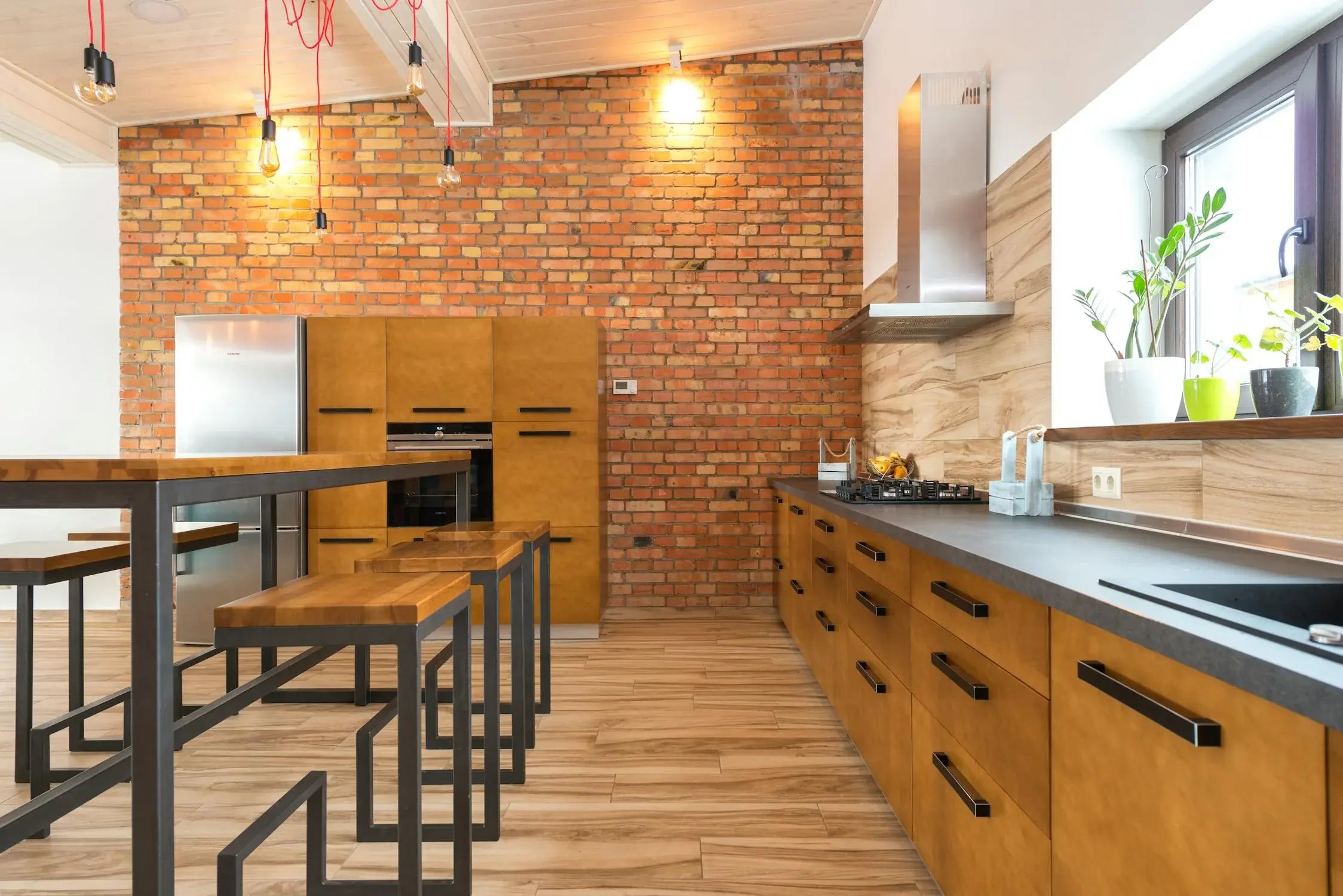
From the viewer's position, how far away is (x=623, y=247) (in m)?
4.56

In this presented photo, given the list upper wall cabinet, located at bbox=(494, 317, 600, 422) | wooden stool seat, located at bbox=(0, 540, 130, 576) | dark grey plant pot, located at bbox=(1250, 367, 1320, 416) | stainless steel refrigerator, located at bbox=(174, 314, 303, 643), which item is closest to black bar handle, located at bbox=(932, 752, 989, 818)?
dark grey plant pot, located at bbox=(1250, 367, 1320, 416)

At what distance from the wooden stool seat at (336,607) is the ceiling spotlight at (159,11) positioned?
3.27m

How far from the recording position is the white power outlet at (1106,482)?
2033 mm

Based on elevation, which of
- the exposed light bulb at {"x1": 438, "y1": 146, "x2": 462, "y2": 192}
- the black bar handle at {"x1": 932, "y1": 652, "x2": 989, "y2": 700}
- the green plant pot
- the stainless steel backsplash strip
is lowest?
the black bar handle at {"x1": 932, "y1": 652, "x2": 989, "y2": 700}

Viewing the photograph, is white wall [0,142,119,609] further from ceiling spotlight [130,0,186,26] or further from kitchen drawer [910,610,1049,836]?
kitchen drawer [910,610,1049,836]

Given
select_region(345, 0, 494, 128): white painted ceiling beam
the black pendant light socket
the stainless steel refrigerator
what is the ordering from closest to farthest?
1. the black pendant light socket
2. select_region(345, 0, 494, 128): white painted ceiling beam
3. the stainless steel refrigerator

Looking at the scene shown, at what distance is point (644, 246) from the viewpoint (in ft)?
15.0

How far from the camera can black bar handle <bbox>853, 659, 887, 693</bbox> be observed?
6.80 ft

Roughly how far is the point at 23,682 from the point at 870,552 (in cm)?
251

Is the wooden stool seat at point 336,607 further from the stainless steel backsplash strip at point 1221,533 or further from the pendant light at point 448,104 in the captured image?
the pendant light at point 448,104

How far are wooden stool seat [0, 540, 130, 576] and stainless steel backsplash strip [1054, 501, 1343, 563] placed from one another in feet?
9.04

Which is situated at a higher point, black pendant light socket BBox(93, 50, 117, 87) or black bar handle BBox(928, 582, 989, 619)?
black pendant light socket BBox(93, 50, 117, 87)

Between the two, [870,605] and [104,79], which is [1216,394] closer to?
[870,605]

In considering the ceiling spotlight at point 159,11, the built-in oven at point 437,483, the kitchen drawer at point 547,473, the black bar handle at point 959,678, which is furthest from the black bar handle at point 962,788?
the ceiling spotlight at point 159,11
